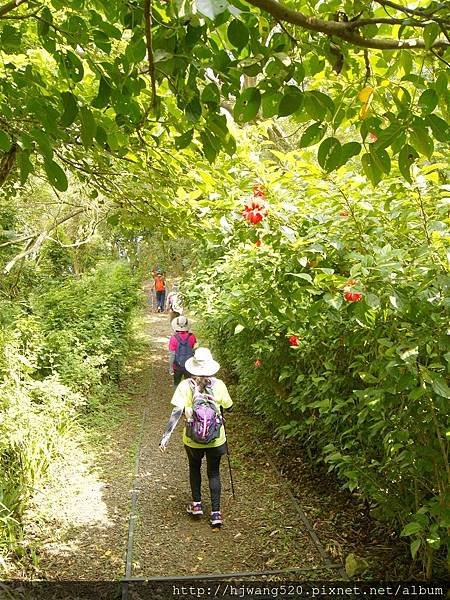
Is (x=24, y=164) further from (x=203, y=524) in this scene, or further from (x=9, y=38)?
(x=203, y=524)

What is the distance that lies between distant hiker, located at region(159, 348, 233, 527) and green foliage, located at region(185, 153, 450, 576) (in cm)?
94

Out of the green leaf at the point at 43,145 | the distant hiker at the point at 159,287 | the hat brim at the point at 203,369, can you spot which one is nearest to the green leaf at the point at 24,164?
the green leaf at the point at 43,145

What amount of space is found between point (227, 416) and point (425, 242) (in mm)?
6124

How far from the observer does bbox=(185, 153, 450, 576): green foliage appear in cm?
241

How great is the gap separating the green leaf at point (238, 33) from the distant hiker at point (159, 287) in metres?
15.7

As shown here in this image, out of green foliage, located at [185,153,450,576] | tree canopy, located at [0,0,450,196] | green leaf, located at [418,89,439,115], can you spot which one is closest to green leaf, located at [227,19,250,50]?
tree canopy, located at [0,0,450,196]

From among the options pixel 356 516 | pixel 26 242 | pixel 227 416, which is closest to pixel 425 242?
pixel 356 516

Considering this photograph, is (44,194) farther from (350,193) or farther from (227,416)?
(350,193)

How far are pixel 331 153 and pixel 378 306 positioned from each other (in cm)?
116

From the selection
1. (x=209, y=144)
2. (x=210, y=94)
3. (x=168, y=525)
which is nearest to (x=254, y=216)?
(x=209, y=144)

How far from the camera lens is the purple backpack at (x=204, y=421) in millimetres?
4527

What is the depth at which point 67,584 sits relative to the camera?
388cm

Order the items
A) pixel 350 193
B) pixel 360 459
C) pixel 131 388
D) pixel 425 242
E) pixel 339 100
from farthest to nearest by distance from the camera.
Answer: pixel 131 388 → pixel 360 459 → pixel 350 193 → pixel 425 242 → pixel 339 100

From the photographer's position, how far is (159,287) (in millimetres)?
18766
